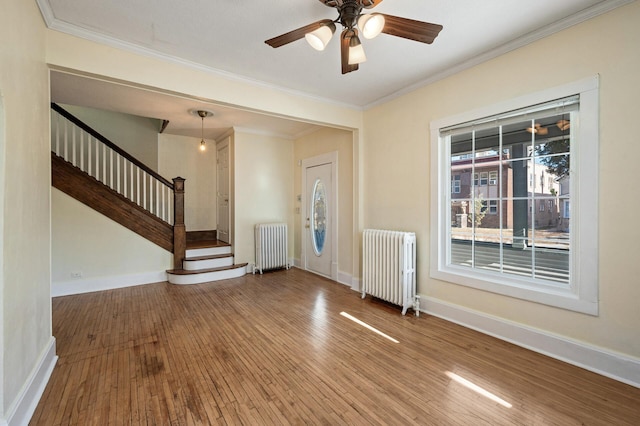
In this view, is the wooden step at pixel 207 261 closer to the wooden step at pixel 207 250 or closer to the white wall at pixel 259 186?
the wooden step at pixel 207 250

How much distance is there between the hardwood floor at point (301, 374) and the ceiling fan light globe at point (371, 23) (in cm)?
250

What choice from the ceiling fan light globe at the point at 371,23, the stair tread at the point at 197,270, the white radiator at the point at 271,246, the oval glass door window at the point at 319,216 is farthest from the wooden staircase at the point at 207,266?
the ceiling fan light globe at the point at 371,23

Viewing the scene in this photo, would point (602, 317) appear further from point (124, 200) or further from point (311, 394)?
point (124, 200)

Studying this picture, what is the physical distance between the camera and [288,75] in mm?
3328

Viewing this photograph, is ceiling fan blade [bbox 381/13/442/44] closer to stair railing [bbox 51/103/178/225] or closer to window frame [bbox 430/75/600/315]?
window frame [bbox 430/75/600/315]

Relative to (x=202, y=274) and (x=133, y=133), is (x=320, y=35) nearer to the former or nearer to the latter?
(x=202, y=274)

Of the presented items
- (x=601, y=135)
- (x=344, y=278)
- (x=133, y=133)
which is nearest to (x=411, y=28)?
(x=601, y=135)

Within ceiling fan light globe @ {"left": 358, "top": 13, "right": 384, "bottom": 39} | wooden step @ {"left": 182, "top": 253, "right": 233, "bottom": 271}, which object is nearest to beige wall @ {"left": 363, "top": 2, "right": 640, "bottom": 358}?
ceiling fan light globe @ {"left": 358, "top": 13, "right": 384, "bottom": 39}

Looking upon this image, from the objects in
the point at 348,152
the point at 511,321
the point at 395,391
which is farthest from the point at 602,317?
the point at 348,152

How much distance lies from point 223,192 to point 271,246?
167cm

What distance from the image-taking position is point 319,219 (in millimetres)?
5484

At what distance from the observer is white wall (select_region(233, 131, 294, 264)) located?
18.1 ft

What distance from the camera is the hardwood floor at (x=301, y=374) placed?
180cm

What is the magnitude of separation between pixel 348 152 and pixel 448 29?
246 centimetres
